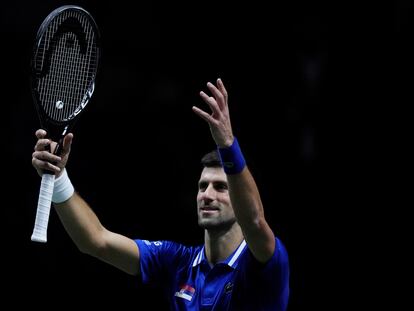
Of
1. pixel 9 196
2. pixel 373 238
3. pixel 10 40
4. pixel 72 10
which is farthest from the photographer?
pixel 10 40

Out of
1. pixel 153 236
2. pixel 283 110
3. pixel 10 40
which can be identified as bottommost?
pixel 153 236

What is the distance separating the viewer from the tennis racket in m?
4.91

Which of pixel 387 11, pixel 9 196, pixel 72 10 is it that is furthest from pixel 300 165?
pixel 72 10

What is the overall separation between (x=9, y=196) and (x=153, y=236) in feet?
4.41

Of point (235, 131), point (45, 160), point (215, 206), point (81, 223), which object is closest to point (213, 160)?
point (215, 206)

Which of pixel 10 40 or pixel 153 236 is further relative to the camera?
pixel 10 40

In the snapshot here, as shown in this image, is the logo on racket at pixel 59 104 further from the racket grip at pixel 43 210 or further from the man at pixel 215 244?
the racket grip at pixel 43 210

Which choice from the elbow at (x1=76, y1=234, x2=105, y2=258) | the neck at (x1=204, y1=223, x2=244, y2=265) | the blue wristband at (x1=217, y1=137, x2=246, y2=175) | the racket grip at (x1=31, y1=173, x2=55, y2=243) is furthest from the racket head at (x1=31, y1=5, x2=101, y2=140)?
the neck at (x1=204, y1=223, x2=244, y2=265)

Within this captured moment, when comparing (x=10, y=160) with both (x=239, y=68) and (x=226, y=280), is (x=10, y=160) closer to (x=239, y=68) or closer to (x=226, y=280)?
(x=239, y=68)

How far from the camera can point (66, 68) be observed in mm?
5156

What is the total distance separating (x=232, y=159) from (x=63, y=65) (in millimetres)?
1226

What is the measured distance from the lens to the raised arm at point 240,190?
4.54m

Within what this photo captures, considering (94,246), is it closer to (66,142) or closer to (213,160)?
(66,142)

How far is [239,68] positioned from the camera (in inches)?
339
